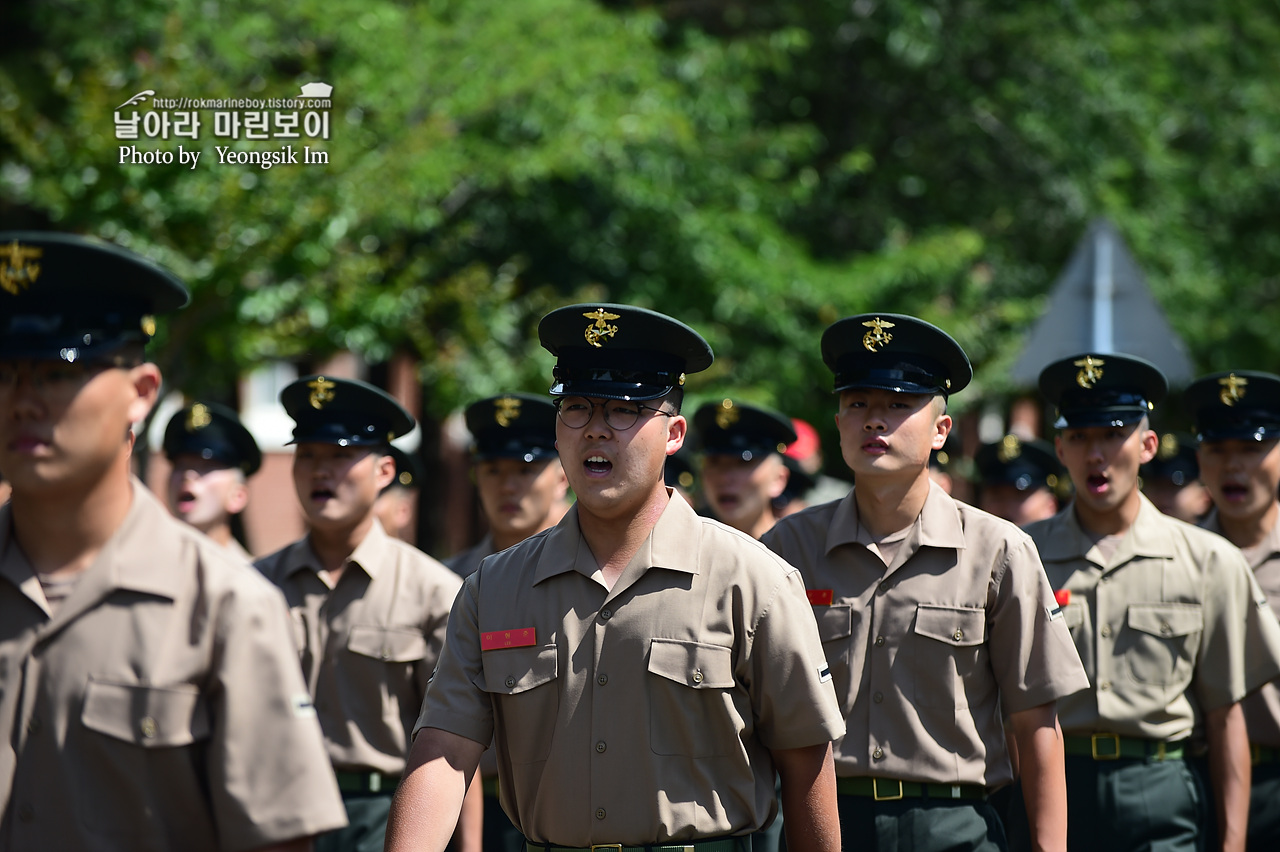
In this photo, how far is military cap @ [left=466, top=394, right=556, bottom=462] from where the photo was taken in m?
6.96

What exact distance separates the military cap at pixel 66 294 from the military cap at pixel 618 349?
123 centimetres

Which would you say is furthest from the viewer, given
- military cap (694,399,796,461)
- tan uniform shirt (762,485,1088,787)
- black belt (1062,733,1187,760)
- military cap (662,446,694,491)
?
military cap (662,446,694,491)

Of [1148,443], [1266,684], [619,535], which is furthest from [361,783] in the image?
[1266,684]

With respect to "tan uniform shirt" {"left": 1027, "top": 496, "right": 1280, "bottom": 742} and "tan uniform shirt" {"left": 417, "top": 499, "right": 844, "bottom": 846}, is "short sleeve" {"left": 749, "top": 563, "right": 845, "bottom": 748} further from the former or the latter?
"tan uniform shirt" {"left": 1027, "top": 496, "right": 1280, "bottom": 742}

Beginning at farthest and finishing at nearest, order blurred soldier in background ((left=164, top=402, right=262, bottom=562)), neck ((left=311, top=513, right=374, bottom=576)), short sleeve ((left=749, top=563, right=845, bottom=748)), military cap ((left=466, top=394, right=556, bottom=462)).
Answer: blurred soldier in background ((left=164, top=402, right=262, bottom=562)) < military cap ((left=466, top=394, right=556, bottom=462)) < neck ((left=311, top=513, right=374, bottom=576)) < short sleeve ((left=749, top=563, right=845, bottom=748))

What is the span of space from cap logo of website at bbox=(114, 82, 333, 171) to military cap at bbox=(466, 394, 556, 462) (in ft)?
10.5

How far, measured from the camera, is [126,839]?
272cm

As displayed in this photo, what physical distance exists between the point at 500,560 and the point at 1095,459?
9.33ft

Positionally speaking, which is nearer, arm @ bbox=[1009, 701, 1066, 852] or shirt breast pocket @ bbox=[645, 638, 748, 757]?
shirt breast pocket @ bbox=[645, 638, 748, 757]

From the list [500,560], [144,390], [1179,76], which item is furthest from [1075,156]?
[144,390]

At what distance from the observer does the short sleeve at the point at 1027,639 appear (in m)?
4.41

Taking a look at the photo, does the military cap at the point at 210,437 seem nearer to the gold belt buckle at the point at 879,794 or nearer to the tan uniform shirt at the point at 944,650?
the tan uniform shirt at the point at 944,650

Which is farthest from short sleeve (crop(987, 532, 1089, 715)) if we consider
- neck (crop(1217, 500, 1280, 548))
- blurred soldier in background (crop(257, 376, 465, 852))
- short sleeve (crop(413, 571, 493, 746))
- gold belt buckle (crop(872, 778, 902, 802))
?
neck (crop(1217, 500, 1280, 548))

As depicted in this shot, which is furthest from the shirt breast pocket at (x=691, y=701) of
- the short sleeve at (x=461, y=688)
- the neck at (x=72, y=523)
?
the neck at (x=72, y=523)
